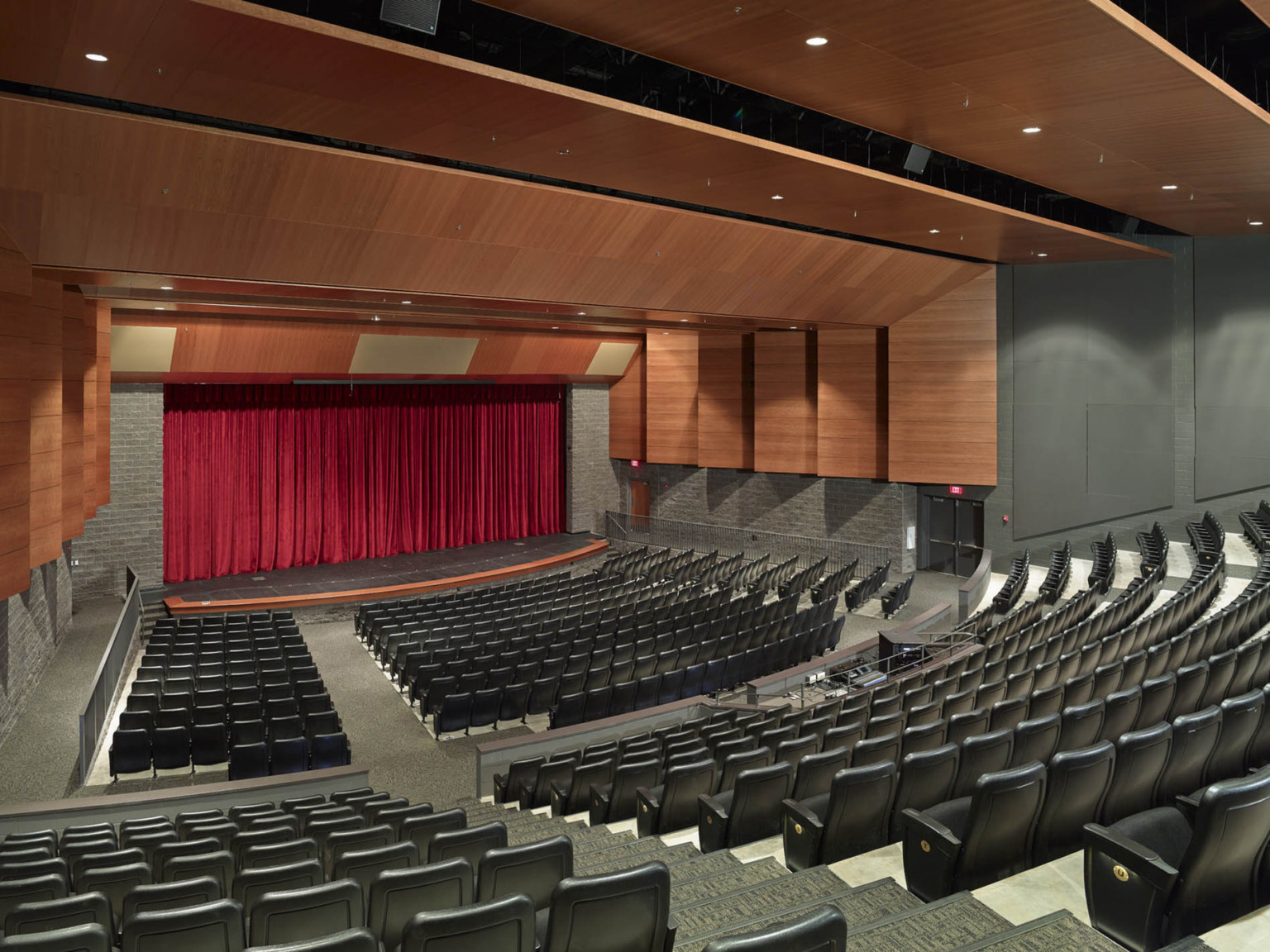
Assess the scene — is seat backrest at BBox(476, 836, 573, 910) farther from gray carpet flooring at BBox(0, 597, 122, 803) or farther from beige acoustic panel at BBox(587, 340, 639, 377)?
beige acoustic panel at BBox(587, 340, 639, 377)

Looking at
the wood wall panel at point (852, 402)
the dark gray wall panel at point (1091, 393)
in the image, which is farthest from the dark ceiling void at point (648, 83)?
the wood wall panel at point (852, 402)

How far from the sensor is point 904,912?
315 centimetres

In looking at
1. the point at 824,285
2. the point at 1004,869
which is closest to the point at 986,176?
the point at 824,285

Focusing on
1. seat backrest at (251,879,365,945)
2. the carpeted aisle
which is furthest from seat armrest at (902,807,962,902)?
the carpeted aisle

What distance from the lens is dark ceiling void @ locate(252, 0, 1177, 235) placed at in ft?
26.9

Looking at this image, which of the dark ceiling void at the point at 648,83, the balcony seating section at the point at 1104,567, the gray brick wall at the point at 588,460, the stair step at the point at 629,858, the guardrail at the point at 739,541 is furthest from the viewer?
the gray brick wall at the point at 588,460

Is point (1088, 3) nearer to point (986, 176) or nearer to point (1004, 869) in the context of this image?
point (1004, 869)

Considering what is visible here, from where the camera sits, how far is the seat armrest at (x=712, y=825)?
17.1 feet

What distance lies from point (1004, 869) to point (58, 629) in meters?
14.6

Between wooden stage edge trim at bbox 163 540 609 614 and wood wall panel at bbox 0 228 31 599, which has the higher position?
wood wall panel at bbox 0 228 31 599

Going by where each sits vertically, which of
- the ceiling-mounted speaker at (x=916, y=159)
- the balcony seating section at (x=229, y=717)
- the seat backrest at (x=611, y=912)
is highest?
the ceiling-mounted speaker at (x=916, y=159)

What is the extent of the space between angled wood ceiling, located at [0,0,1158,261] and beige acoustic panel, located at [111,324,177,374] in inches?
367

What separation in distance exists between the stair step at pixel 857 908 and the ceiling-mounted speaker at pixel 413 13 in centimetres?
578

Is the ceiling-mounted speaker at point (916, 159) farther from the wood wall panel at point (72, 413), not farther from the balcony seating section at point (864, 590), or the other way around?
the wood wall panel at point (72, 413)
